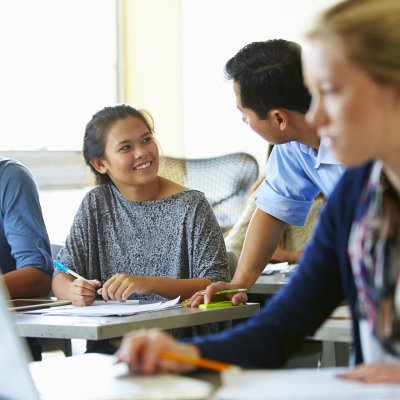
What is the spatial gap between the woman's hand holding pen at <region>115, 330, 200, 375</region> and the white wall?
476cm

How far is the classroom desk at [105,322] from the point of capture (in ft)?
6.63

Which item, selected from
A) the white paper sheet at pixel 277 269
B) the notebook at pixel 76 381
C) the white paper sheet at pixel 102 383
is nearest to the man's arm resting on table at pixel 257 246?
the white paper sheet at pixel 277 269

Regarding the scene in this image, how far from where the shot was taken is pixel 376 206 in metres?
1.28

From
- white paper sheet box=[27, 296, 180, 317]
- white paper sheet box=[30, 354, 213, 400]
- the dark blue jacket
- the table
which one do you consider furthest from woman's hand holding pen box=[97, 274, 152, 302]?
the dark blue jacket

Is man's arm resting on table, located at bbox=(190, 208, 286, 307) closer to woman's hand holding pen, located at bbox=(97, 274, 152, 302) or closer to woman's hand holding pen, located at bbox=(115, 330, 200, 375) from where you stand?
woman's hand holding pen, located at bbox=(97, 274, 152, 302)

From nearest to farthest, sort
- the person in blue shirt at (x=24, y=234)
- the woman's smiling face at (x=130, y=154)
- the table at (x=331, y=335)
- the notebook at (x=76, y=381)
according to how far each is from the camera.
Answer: the notebook at (x=76, y=381) < the table at (x=331, y=335) < the person in blue shirt at (x=24, y=234) < the woman's smiling face at (x=130, y=154)

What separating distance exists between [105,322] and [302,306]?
0.79 m

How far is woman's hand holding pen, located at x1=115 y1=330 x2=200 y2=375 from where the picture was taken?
3.84 feet

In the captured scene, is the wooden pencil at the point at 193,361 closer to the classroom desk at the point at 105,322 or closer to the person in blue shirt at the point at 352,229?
the person in blue shirt at the point at 352,229

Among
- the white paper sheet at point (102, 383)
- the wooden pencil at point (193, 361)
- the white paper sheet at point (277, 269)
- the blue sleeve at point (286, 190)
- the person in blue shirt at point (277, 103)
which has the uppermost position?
the person in blue shirt at point (277, 103)

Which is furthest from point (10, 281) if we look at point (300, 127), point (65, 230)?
point (65, 230)

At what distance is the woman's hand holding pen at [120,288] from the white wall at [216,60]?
11.5 feet

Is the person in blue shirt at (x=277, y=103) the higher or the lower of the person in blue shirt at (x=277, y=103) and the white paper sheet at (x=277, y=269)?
the higher

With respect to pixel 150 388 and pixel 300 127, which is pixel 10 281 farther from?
pixel 150 388
